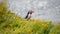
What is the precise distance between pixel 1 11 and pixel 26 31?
4.73 feet

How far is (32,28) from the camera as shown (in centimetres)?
641

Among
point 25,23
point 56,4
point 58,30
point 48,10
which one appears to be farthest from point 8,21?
point 56,4

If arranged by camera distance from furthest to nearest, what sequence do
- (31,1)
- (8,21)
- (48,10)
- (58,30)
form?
(31,1) → (48,10) → (8,21) → (58,30)

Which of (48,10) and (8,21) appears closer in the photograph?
(8,21)

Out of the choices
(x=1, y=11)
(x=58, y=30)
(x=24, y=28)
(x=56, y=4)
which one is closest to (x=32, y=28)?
(x=24, y=28)

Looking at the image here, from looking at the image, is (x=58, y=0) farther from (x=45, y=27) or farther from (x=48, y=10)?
(x=45, y=27)

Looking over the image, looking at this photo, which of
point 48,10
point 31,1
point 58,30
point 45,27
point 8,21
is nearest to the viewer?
point 58,30

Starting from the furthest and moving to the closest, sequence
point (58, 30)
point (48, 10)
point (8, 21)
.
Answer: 1. point (48, 10)
2. point (8, 21)
3. point (58, 30)

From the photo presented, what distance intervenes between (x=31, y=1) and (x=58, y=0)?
108 centimetres

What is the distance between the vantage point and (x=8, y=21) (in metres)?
6.85

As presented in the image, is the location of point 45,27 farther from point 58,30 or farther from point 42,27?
point 58,30

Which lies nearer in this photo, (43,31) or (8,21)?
(43,31)

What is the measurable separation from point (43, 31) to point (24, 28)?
18.5 inches

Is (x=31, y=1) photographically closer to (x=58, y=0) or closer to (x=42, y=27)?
(x=58, y=0)
